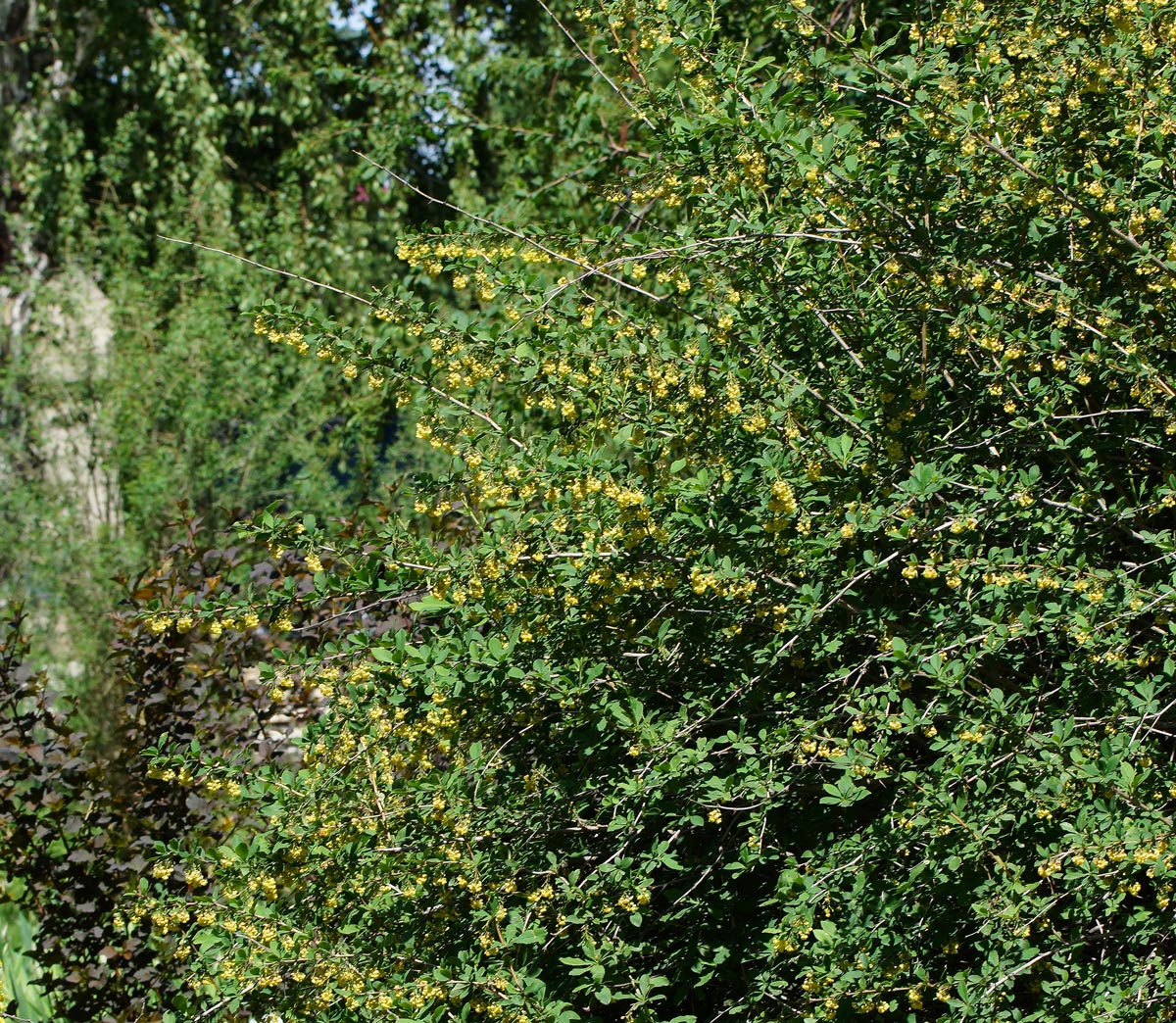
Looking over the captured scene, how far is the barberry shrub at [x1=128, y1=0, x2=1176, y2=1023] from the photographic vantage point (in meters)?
2.09

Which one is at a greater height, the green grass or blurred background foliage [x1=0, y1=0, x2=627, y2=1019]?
blurred background foliage [x1=0, y1=0, x2=627, y2=1019]

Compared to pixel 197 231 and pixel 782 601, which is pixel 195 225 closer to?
pixel 197 231

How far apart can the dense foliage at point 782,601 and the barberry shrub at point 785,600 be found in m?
0.01

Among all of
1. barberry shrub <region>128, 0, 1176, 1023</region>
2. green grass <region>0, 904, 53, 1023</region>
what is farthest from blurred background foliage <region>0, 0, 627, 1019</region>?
barberry shrub <region>128, 0, 1176, 1023</region>

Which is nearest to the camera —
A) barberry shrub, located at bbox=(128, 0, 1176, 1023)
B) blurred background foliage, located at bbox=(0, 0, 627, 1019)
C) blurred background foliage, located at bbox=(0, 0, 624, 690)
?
barberry shrub, located at bbox=(128, 0, 1176, 1023)

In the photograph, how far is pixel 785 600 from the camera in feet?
7.45

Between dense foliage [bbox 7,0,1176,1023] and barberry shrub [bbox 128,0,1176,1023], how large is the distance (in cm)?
1

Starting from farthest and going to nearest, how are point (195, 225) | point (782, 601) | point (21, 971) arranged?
point (195, 225)
point (21, 971)
point (782, 601)

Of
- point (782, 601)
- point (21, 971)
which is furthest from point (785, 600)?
point (21, 971)

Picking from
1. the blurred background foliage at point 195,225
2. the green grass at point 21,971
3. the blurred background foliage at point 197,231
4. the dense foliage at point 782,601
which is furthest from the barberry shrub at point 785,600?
the blurred background foliage at point 195,225

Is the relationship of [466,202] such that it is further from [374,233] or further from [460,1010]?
[460,1010]

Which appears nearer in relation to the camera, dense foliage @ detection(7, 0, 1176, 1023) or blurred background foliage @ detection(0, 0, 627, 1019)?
dense foliage @ detection(7, 0, 1176, 1023)

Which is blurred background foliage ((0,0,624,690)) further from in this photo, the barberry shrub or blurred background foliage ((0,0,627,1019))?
the barberry shrub

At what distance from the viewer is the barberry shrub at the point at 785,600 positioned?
2.09 metres
